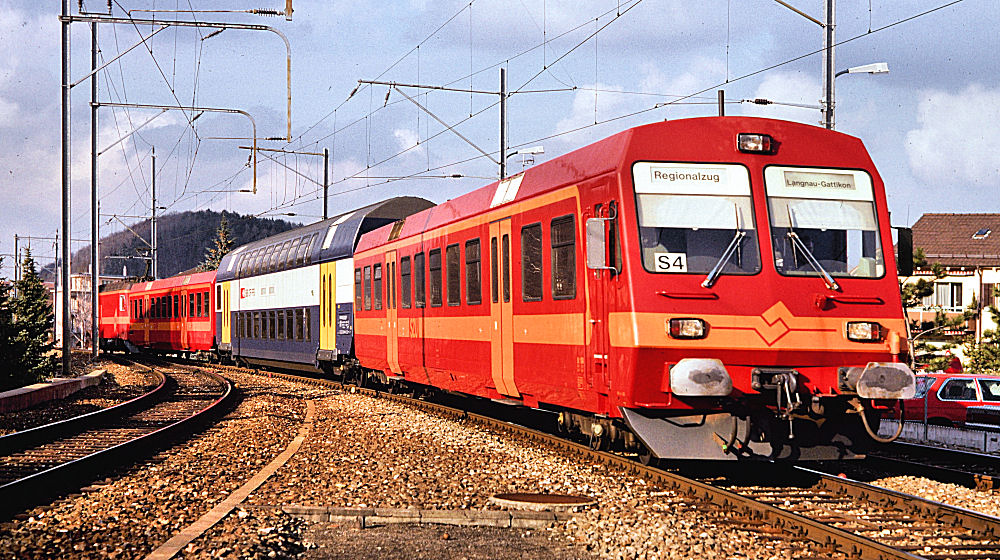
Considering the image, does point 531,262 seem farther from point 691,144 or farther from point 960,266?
point 960,266

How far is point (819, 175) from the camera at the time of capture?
10.8 metres

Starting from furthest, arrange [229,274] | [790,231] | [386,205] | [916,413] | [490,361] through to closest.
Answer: [229,274] → [386,205] → [916,413] → [490,361] → [790,231]

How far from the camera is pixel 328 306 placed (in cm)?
2558

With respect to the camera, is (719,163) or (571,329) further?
(571,329)

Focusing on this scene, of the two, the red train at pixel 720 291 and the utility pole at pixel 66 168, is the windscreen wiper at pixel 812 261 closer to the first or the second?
the red train at pixel 720 291

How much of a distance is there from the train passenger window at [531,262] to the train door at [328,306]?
12.4 m

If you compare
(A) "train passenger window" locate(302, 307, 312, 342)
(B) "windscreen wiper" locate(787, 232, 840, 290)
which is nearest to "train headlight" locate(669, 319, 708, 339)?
(B) "windscreen wiper" locate(787, 232, 840, 290)

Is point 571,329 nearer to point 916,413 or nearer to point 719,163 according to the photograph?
point 719,163

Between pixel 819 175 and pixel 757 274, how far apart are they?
1.33 m

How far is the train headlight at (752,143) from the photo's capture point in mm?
10711

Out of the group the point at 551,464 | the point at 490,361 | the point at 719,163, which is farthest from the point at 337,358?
the point at 719,163

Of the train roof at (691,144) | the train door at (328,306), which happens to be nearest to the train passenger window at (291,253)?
the train door at (328,306)

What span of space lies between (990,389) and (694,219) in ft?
39.9

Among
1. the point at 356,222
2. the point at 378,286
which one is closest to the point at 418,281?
the point at 378,286
